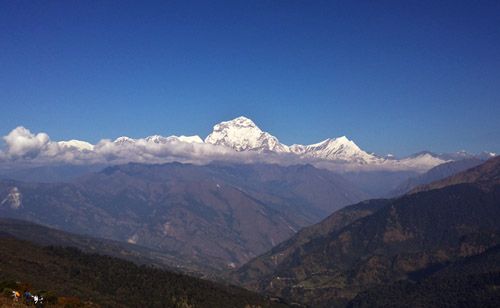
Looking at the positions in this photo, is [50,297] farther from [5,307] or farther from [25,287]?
[5,307]

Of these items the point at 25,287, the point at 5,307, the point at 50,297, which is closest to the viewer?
the point at 5,307

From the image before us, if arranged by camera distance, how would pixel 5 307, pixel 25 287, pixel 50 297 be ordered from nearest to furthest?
pixel 5 307
pixel 50 297
pixel 25 287

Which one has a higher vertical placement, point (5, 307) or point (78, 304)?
point (5, 307)

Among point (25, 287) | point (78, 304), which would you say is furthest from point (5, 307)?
point (25, 287)

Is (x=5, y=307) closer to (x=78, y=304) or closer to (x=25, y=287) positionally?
(x=78, y=304)

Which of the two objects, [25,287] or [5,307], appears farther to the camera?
[25,287]

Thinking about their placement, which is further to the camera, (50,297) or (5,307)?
(50,297)

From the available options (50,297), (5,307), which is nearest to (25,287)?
(50,297)

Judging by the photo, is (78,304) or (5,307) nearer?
(5,307)
